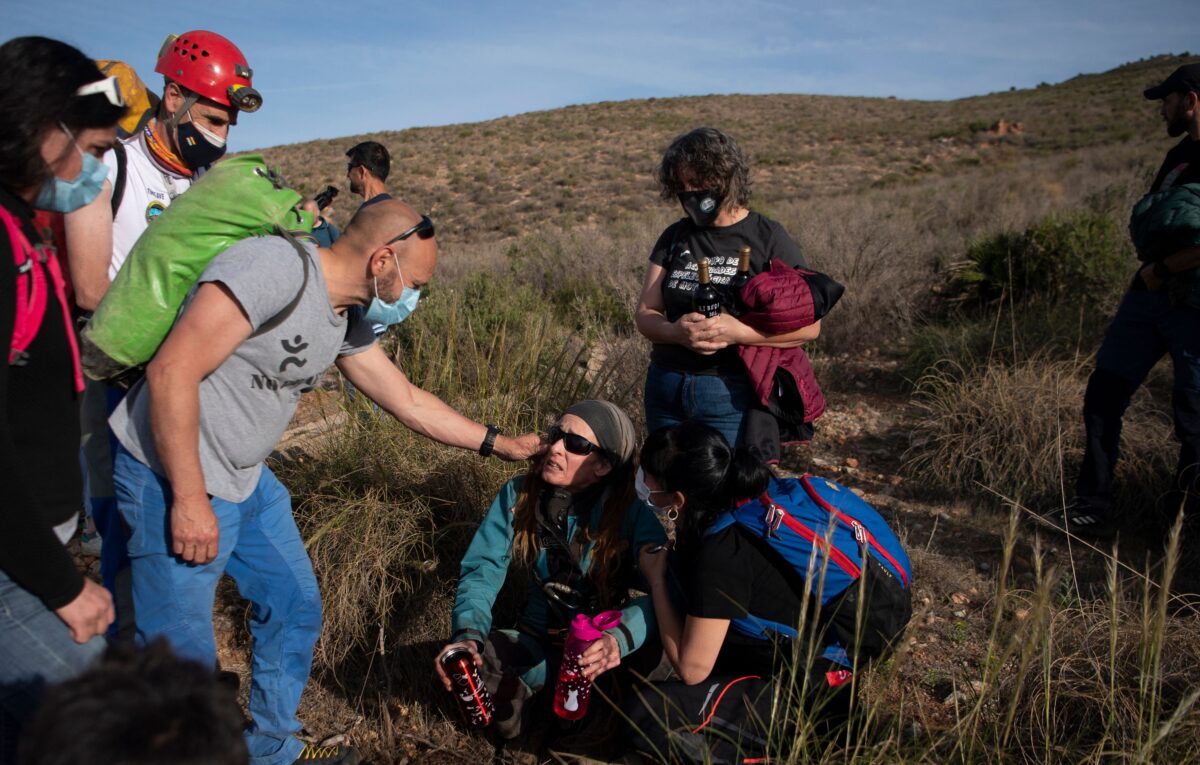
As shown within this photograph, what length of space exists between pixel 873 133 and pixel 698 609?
34264 mm

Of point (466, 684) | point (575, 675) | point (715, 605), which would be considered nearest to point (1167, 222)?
point (715, 605)

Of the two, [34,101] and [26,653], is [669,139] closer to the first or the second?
[34,101]

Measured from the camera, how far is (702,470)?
204 cm

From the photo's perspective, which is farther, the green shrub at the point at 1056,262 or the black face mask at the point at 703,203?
the green shrub at the point at 1056,262

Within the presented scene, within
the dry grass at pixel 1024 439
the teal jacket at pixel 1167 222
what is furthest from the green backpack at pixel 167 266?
the dry grass at pixel 1024 439

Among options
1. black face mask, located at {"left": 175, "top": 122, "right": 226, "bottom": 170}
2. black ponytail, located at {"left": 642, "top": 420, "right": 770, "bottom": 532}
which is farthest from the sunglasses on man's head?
black face mask, located at {"left": 175, "top": 122, "right": 226, "bottom": 170}

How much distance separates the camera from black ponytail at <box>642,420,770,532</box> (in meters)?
2.05

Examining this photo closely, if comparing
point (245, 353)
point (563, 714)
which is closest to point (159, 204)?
point (245, 353)

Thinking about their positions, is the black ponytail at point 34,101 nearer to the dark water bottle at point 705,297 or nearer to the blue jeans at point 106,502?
the blue jeans at point 106,502

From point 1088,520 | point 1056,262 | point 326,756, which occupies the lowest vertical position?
point 326,756

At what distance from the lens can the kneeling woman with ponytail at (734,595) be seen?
1994 millimetres

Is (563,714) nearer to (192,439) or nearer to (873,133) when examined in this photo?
(192,439)

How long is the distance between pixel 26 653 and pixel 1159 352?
13.5 ft

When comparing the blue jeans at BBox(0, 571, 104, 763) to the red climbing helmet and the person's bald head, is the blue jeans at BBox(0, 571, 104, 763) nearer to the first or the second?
the person's bald head
